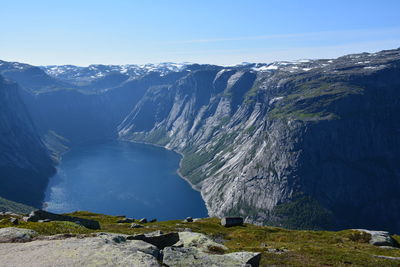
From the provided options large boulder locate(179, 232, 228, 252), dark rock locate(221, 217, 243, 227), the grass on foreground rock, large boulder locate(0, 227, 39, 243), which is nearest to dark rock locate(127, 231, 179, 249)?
large boulder locate(179, 232, 228, 252)

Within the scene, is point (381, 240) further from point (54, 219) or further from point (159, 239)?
point (54, 219)

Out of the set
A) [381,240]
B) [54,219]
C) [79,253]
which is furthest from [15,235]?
[381,240]

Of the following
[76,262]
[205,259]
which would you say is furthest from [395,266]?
[76,262]

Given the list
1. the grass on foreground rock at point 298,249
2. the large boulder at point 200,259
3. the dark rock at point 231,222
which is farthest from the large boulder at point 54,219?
the large boulder at point 200,259

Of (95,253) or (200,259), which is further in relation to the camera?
(200,259)

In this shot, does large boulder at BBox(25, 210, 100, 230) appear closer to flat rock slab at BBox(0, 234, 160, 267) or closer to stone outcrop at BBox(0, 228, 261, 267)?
stone outcrop at BBox(0, 228, 261, 267)

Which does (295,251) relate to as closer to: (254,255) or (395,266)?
(395,266)
